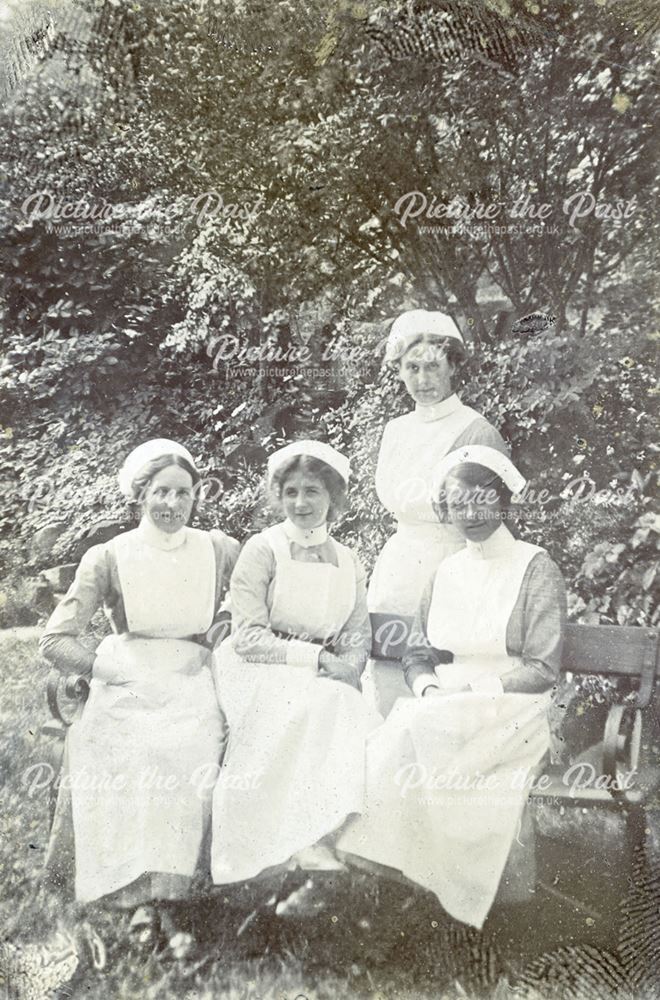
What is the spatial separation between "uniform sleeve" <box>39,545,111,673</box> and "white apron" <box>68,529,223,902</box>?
0.05m

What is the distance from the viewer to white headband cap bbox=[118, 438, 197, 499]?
204cm

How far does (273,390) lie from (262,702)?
866 mm

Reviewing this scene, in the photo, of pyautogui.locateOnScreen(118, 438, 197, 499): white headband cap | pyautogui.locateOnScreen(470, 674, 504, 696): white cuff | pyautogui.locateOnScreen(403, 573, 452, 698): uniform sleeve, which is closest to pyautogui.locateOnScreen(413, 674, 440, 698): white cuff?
pyautogui.locateOnScreen(403, 573, 452, 698): uniform sleeve

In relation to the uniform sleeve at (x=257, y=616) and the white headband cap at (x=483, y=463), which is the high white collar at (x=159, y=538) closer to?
the uniform sleeve at (x=257, y=616)

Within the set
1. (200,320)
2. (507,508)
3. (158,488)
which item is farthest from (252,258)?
(507,508)

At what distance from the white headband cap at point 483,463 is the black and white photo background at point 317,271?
45 millimetres

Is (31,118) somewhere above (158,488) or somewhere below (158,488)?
above

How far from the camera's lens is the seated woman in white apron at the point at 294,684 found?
1901mm

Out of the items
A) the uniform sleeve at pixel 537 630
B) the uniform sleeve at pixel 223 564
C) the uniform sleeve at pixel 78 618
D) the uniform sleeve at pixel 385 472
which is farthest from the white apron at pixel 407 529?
the uniform sleeve at pixel 78 618

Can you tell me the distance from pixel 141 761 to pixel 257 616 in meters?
0.50

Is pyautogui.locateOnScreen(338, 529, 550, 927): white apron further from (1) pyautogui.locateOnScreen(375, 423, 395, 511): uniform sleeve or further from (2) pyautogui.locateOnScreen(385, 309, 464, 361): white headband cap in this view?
(2) pyautogui.locateOnScreen(385, 309, 464, 361): white headband cap

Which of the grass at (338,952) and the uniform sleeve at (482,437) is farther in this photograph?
the uniform sleeve at (482,437)

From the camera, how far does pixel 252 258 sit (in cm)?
207

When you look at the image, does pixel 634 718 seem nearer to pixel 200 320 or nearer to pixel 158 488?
pixel 158 488
